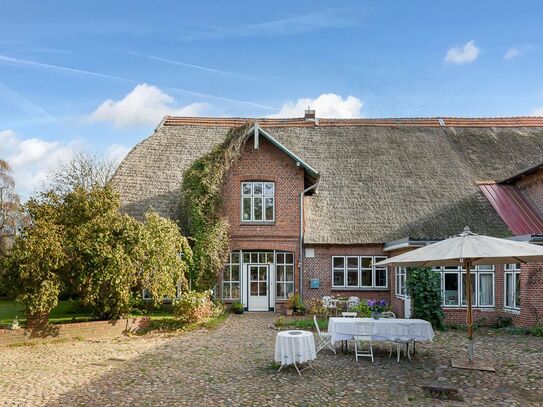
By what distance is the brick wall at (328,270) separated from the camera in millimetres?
19344

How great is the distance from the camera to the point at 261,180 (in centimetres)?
1967

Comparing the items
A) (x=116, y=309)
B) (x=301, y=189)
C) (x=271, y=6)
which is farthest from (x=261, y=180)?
(x=271, y=6)

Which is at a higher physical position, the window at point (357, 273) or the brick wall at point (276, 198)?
the brick wall at point (276, 198)

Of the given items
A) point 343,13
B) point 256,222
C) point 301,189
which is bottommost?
point 256,222

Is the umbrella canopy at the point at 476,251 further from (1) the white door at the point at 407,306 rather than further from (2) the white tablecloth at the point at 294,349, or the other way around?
(1) the white door at the point at 407,306

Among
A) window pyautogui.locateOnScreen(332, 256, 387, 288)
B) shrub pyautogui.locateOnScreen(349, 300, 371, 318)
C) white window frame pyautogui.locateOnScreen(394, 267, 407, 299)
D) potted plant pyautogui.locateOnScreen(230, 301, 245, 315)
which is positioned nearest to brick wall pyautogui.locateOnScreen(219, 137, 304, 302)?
window pyautogui.locateOnScreen(332, 256, 387, 288)

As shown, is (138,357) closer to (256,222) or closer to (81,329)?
(81,329)

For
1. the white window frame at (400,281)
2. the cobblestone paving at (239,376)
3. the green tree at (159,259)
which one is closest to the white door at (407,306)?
the white window frame at (400,281)

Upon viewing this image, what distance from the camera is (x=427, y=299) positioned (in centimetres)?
1498

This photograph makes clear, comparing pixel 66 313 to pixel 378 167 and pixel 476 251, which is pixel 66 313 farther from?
pixel 476 251

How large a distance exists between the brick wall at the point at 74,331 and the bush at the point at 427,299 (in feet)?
27.3

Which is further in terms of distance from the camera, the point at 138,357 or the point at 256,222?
the point at 256,222

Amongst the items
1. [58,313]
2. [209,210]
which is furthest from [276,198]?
[58,313]

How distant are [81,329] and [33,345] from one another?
4.21ft
